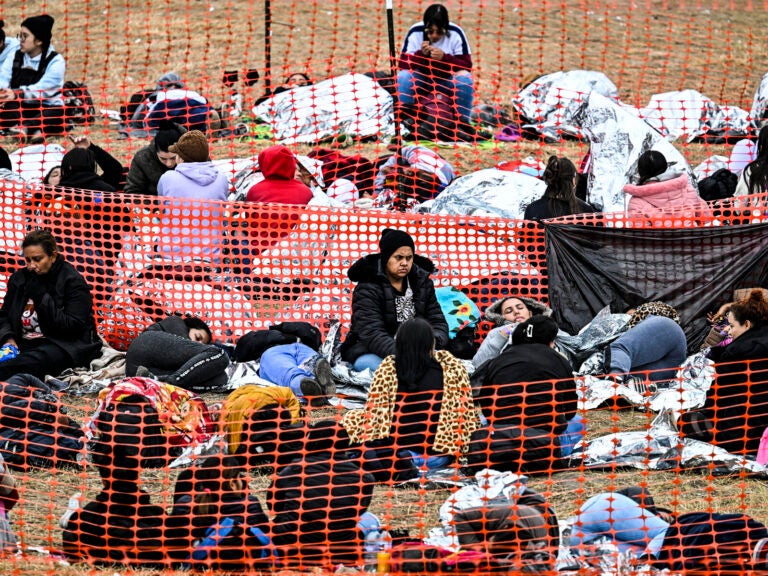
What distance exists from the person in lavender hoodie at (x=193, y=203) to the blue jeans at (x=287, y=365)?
4.22 ft

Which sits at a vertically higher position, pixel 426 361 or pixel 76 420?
pixel 426 361

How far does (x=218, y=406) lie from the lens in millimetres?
8844

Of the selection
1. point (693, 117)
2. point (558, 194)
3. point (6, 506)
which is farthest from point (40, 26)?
point (6, 506)

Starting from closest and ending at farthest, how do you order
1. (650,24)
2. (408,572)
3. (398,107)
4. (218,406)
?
1. (408,572)
2. (218,406)
3. (398,107)
4. (650,24)

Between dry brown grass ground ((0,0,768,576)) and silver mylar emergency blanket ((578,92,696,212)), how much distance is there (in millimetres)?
1494

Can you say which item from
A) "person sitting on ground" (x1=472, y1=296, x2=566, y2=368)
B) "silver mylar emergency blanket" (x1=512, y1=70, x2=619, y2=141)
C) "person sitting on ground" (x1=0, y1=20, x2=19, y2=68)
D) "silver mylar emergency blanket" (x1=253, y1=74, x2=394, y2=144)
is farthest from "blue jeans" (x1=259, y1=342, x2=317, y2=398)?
"person sitting on ground" (x1=0, y1=20, x2=19, y2=68)

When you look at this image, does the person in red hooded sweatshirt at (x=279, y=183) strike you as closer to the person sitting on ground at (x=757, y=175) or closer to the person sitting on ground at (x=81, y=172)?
the person sitting on ground at (x=81, y=172)

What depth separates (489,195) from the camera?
38.2 ft

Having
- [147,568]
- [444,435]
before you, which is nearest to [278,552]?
[147,568]

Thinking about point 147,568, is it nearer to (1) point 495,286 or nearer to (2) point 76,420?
(2) point 76,420

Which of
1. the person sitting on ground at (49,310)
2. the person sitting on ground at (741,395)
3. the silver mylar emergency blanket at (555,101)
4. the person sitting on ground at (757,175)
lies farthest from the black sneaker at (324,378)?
the silver mylar emergency blanket at (555,101)

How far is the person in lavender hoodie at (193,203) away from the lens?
10664 mm

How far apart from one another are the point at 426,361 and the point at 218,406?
4.89ft

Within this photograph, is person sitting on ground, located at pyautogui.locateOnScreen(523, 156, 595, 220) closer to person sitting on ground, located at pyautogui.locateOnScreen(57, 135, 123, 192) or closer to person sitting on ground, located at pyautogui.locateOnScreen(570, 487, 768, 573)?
person sitting on ground, located at pyautogui.locateOnScreen(57, 135, 123, 192)
